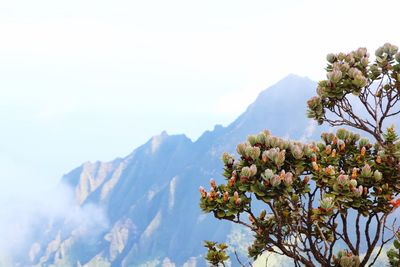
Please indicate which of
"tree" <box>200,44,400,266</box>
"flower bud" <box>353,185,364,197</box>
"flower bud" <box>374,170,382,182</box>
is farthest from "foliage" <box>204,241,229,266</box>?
"flower bud" <box>374,170,382,182</box>

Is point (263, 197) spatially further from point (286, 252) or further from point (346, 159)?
point (346, 159)

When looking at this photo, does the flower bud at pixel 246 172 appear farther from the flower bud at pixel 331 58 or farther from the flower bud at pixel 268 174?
the flower bud at pixel 331 58

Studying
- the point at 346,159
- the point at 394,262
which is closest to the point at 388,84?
the point at 346,159

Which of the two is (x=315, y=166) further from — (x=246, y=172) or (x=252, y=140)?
(x=246, y=172)

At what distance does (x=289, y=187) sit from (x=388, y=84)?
5590 millimetres

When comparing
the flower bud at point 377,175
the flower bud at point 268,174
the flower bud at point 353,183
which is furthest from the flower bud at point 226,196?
the flower bud at point 377,175

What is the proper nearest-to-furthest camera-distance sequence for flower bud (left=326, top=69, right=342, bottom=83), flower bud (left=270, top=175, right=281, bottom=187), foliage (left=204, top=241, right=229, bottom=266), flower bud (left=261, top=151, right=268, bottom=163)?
flower bud (left=270, top=175, right=281, bottom=187), flower bud (left=261, top=151, right=268, bottom=163), flower bud (left=326, top=69, right=342, bottom=83), foliage (left=204, top=241, right=229, bottom=266)

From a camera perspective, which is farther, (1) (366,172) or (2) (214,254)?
(2) (214,254)

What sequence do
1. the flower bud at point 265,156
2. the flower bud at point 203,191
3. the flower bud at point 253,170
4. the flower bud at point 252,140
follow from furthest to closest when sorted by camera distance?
the flower bud at point 252,140, the flower bud at point 203,191, the flower bud at point 265,156, the flower bud at point 253,170

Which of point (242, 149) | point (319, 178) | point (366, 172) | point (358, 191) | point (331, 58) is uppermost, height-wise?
point (331, 58)

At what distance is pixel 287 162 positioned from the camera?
9.24m

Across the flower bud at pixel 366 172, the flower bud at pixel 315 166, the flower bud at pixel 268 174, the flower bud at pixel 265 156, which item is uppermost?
the flower bud at pixel 265 156

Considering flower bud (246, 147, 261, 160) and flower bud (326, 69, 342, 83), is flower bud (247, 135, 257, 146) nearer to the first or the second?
flower bud (246, 147, 261, 160)

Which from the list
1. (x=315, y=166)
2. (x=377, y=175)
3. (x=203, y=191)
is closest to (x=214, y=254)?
(x=203, y=191)
